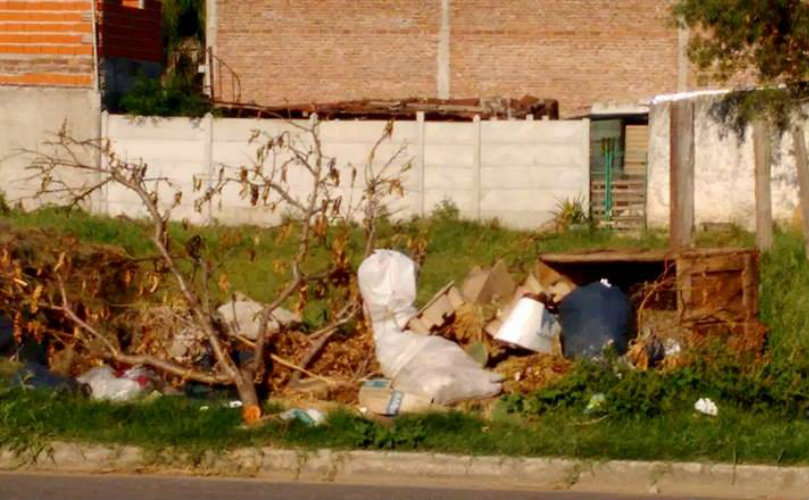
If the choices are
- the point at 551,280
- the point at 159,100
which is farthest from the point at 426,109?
the point at 551,280

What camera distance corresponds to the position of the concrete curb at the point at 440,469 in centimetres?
845

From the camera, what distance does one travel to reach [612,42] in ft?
106

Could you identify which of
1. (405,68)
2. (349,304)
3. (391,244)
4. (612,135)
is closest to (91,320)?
(349,304)

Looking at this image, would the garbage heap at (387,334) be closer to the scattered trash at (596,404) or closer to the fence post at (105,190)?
the scattered trash at (596,404)

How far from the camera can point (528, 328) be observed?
1096cm

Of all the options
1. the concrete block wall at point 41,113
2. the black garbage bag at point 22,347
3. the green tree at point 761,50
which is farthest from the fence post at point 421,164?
the black garbage bag at point 22,347

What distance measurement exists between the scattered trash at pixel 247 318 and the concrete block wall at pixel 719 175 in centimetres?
1044

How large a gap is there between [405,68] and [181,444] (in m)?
24.7

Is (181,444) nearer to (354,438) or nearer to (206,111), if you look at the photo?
(354,438)

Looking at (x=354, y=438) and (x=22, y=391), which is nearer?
(x=354, y=438)

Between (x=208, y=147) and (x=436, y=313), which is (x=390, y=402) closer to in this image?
(x=436, y=313)

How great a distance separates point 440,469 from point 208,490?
1.40m

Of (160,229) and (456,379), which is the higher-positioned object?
(160,229)

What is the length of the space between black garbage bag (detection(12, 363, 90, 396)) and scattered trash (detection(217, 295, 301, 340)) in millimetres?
1305
